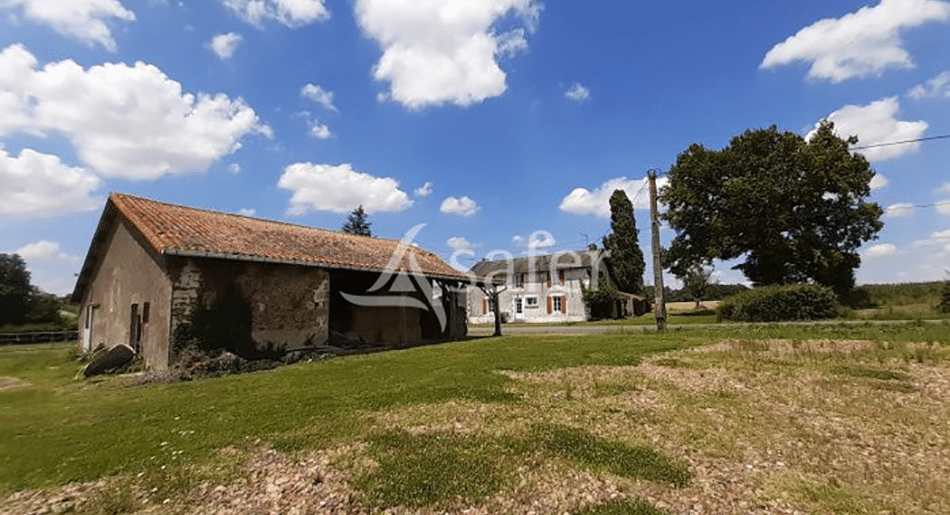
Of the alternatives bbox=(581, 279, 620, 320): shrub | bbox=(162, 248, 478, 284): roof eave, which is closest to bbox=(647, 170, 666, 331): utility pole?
bbox=(162, 248, 478, 284): roof eave

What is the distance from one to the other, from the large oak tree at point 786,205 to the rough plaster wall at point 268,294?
30.1 meters

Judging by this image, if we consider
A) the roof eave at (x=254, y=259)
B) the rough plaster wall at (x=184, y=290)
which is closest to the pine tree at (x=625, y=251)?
the roof eave at (x=254, y=259)

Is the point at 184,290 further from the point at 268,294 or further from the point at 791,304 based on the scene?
the point at 791,304

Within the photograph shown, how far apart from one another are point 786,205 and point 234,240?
1390 inches

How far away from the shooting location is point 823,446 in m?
5.42

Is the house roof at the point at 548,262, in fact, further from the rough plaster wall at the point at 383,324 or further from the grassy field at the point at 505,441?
the grassy field at the point at 505,441

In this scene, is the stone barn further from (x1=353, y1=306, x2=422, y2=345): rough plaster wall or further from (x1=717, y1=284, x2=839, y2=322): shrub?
(x1=717, y1=284, x2=839, y2=322): shrub

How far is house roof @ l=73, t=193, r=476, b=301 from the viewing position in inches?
497

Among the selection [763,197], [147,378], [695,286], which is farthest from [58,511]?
[695,286]

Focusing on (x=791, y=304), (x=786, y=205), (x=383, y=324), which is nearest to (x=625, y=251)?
(x=786, y=205)

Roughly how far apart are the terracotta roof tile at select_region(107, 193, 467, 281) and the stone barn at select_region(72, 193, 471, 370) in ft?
0.15

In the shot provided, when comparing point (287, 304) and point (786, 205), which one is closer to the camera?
point (287, 304)

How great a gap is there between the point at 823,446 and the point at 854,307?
110 feet

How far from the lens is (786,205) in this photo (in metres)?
33.1
